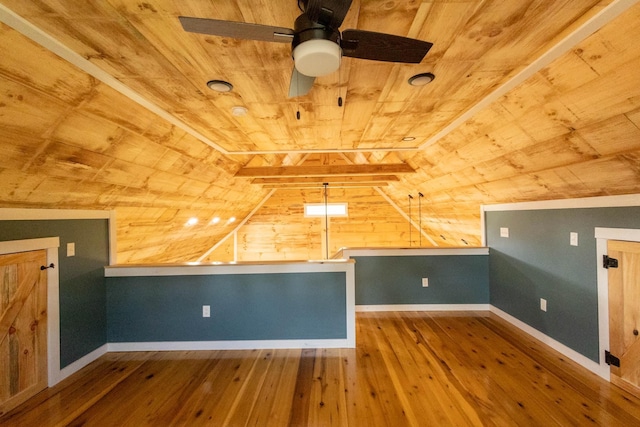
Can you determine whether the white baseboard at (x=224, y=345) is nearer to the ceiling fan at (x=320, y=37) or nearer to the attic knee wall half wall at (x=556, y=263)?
the attic knee wall half wall at (x=556, y=263)

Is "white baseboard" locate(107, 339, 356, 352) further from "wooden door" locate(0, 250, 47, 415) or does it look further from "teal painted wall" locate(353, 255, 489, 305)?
"teal painted wall" locate(353, 255, 489, 305)

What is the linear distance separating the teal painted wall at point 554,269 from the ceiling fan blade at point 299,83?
2630mm

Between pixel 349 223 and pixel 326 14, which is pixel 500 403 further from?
pixel 349 223

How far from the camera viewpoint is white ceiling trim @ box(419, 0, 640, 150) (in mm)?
1054

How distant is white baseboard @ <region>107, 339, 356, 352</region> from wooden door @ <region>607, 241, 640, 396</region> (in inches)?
88.5

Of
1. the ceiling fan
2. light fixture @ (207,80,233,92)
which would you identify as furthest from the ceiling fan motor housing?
light fixture @ (207,80,233,92)

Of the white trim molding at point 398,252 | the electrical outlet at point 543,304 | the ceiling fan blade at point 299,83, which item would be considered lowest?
the electrical outlet at point 543,304

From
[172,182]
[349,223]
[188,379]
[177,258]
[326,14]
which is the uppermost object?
[326,14]

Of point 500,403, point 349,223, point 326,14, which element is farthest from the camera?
point 349,223

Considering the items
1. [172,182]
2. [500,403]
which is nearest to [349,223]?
[172,182]

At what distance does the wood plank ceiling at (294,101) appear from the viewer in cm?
116

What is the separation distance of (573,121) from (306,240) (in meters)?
5.67

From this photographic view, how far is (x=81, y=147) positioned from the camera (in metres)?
1.91

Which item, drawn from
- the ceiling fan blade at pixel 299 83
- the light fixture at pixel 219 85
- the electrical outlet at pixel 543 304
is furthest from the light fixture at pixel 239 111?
the electrical outlet at pixel 543 304
